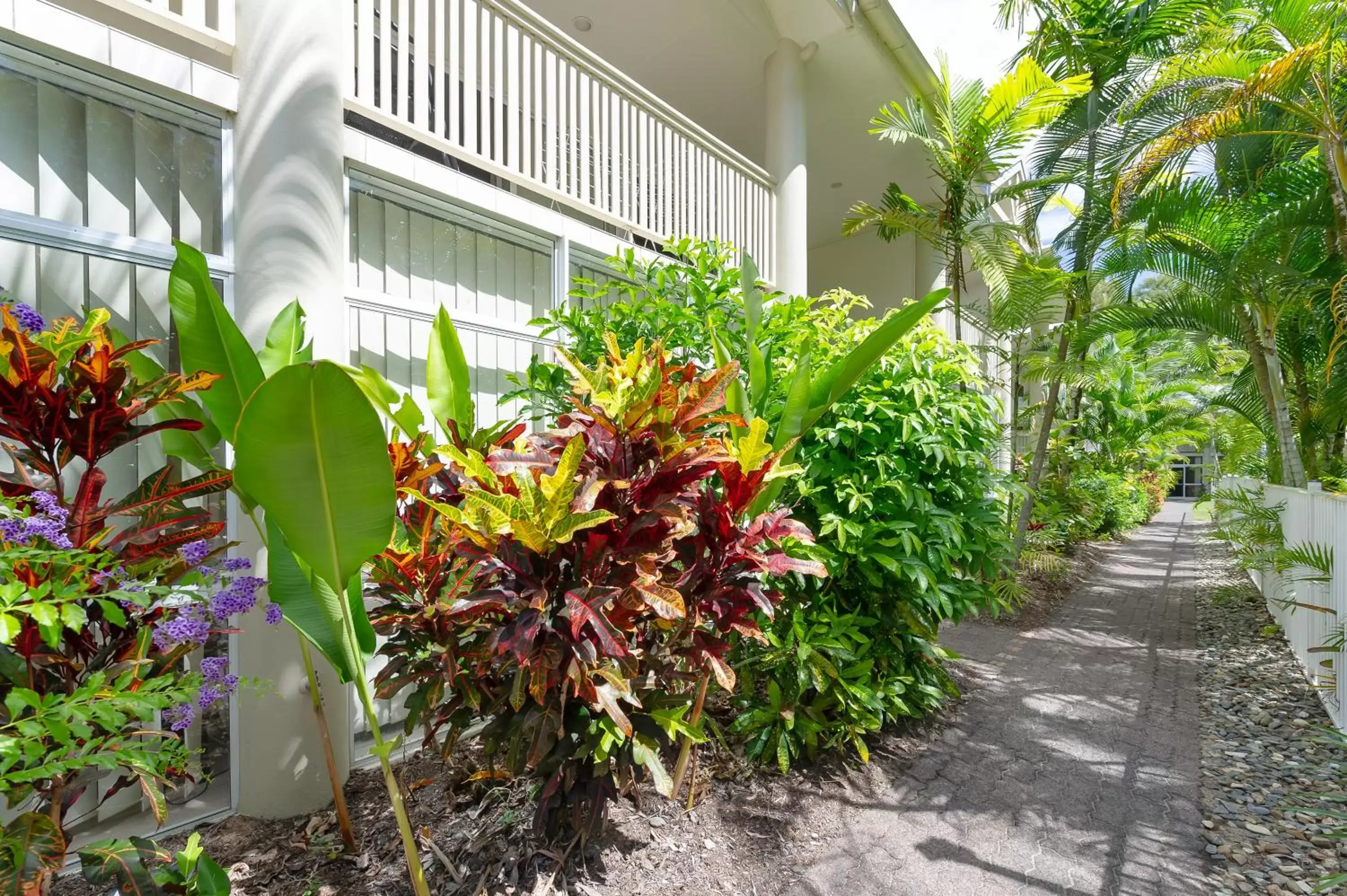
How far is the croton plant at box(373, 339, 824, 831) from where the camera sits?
5.41ft

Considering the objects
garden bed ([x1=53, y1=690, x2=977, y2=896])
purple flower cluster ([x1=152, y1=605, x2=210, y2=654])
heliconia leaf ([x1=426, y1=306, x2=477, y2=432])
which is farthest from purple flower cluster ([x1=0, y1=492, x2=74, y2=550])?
garden bed ([x1=53, y1=690, x2=977, y2=896])

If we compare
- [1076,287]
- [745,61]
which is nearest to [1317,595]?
[1076,287]

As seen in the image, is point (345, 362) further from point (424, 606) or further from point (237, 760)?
point (237, 760)

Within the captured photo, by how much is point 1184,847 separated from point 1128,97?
7.35 metres

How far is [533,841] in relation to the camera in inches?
80.3

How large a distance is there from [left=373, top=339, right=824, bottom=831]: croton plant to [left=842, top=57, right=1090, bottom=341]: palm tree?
15.7 ft

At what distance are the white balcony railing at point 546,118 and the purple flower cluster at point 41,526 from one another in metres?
2.52

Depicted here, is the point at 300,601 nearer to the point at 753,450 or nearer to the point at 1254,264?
the point at 753,450

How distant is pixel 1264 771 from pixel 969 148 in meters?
5.43

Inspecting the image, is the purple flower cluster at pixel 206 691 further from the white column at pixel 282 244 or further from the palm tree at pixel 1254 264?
the palm tree at pixel 1254 264

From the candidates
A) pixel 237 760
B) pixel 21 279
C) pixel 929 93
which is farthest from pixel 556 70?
pixel 929 93

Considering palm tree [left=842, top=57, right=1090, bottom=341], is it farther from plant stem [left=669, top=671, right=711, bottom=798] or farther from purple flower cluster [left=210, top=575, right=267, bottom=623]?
purple flower cluster [left=210, top=575, right=267, bottom=623]

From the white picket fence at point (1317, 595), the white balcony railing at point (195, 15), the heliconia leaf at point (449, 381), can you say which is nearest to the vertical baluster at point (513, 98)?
the white balcony railing at point (195, 15)

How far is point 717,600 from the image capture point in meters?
1.96
